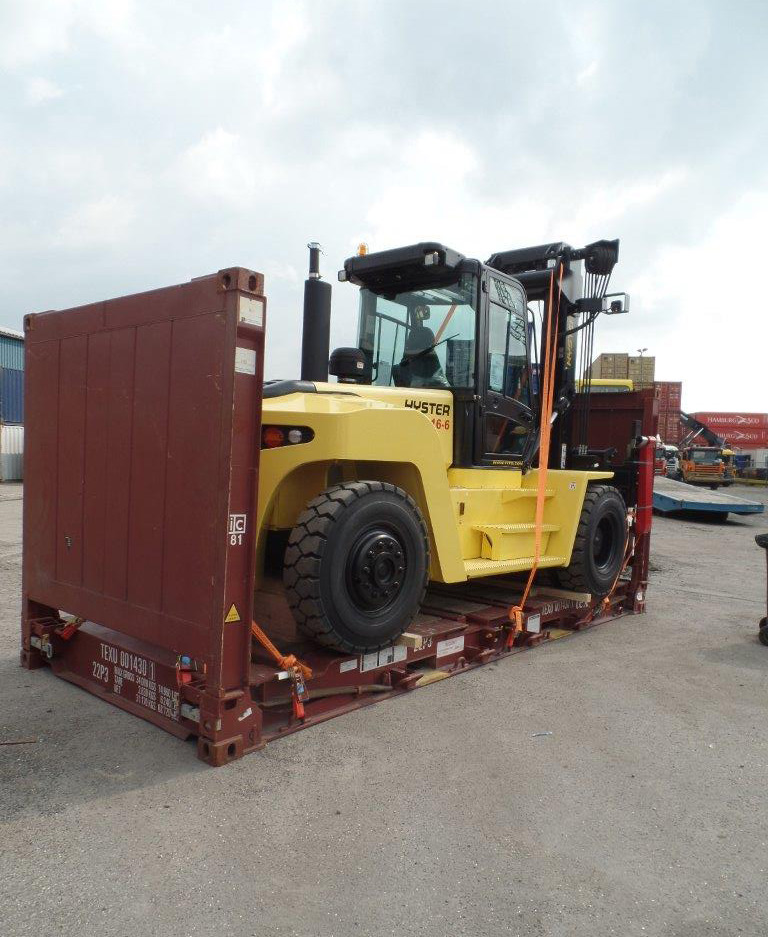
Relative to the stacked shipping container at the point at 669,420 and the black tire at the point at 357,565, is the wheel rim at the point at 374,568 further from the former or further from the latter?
the stacked shipping container at the point at 669,420

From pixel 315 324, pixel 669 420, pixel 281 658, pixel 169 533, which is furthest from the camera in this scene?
pixel 669 420

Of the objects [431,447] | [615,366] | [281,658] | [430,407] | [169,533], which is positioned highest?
[615,366]

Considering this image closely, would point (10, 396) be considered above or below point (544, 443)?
above

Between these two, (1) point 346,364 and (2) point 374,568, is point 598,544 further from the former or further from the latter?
(2) point 374,568

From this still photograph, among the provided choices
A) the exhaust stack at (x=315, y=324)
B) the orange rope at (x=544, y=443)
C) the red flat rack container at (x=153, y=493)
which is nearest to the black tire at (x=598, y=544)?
the orange rope at (x=544, y=443)

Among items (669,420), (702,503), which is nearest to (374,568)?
(702,503)

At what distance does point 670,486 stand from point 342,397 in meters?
17.5

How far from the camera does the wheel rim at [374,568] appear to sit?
3.66m

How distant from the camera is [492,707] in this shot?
13.7ft

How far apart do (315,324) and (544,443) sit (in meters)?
2.03

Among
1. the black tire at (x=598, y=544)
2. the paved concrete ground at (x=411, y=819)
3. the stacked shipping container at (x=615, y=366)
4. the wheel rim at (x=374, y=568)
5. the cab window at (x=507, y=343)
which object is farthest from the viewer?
the stacked shipping container at (x=615, y=366)

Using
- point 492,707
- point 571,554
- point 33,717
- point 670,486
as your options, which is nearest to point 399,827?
point 492,707

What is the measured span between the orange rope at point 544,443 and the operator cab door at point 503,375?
18cm

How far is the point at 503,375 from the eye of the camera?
17.3 ft
